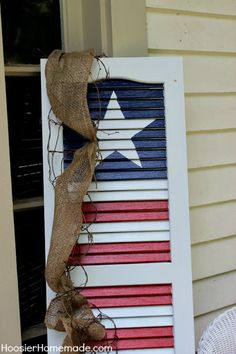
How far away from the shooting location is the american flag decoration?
4.66 feet

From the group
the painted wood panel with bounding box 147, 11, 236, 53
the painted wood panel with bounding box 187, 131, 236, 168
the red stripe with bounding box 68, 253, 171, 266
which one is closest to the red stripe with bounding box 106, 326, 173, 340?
the red stripe with bounding box 68, 253, 171, 266

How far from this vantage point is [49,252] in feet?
4.32

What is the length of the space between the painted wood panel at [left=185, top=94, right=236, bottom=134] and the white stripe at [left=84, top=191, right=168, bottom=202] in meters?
0.41

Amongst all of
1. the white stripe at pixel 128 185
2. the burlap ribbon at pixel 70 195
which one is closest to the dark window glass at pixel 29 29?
the burlap ribbon at pixel 70 195

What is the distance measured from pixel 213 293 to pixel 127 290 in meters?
0.59

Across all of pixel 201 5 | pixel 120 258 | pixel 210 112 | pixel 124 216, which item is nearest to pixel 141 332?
pixel 120 258

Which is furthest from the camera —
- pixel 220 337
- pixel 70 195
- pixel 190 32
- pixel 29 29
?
pixel 190 32

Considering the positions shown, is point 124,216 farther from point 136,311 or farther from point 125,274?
point 136,311

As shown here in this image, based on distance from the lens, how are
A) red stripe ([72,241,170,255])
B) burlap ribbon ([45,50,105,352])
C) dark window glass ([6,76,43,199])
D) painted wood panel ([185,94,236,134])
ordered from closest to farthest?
burlap ribbon ([45,50,105,352]) → red stripe ([72,241,170,255]) → dark window glass ([6,76,43,199]) → painted wood panel ([185,94,236,134])

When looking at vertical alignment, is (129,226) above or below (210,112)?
below

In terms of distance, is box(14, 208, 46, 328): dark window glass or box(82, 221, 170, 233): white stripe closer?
box(82, 221, 170, 233): white stripe

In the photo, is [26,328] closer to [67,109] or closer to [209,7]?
[67,109]

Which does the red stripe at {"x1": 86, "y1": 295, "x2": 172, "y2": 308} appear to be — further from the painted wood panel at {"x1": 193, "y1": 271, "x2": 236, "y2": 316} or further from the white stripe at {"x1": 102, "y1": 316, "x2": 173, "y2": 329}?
the painted wood panel at {"x1": 193, "y1": 271, "x2": 236, "y2": 316}

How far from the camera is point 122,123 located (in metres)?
1.45
